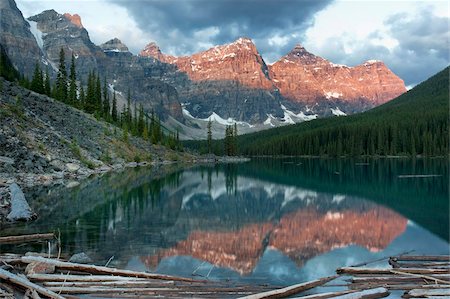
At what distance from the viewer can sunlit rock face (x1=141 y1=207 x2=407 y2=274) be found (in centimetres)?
2238

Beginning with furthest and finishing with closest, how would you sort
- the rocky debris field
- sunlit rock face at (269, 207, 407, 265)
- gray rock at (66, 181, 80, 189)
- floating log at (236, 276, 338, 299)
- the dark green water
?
gray rock at (66, 181, 80, 189), the rocky debris field, sunlit rock face at (269, 207, 407, 265), the dark green water, floating log at (236, 276, 338, 299)

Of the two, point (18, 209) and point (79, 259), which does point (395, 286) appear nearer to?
point (79, 259)

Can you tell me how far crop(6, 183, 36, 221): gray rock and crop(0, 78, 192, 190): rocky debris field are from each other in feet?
30.7

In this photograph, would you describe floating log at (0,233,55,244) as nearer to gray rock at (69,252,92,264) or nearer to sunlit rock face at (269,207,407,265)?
gray rock at (69,252,92,264)

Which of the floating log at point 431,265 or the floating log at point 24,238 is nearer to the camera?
the floating log at point 431,265

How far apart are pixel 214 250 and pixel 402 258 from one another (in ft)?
32.8

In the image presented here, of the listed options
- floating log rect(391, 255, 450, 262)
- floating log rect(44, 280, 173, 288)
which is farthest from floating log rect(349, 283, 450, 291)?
floating log rect(44, 280, 173, 288)

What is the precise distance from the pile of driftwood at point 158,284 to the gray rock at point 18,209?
13.2 meters

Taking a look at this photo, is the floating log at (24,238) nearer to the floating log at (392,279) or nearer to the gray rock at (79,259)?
the gray rock at (79,259)

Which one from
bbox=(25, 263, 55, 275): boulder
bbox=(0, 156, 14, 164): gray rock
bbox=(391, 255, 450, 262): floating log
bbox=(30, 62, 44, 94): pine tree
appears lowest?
bbox=(391, 255, 450, 262): floating log

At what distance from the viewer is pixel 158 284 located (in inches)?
579

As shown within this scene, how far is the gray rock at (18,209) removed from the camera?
29.2 m

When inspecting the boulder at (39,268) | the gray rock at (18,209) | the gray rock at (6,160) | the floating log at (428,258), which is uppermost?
the gray rock at (6,160)

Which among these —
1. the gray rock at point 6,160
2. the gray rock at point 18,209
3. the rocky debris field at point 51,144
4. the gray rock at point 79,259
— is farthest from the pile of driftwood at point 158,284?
the gray rock at point 6,160
